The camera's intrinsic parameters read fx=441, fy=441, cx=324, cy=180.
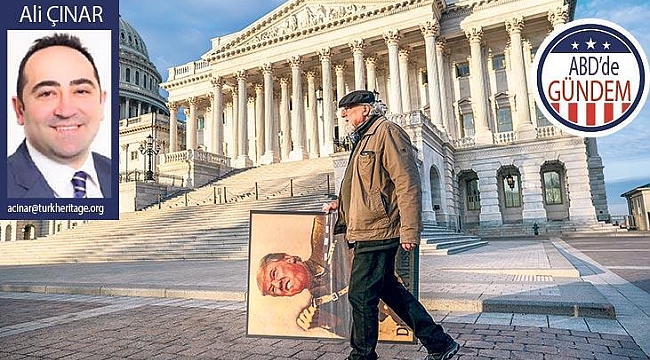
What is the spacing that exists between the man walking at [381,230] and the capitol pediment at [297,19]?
112ft

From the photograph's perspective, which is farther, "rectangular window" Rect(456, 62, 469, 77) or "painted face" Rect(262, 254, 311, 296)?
"rectangular window" Rect(456, 62, 469, 77)

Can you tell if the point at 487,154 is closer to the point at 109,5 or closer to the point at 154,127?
the point at 109,5

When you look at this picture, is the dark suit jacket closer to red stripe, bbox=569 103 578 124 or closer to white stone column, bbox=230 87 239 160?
red stripe, bbox=569 103 578 124

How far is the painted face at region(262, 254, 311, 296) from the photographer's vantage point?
175 inches

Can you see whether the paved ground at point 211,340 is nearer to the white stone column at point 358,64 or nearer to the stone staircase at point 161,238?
the stone staircase at point 161,238

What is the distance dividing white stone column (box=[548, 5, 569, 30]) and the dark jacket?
34.3 metres

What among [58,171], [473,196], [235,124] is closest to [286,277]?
[58,171]

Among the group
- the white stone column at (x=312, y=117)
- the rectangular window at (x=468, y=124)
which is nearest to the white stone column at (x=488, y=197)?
the rectangular window at (x=468, y=124)

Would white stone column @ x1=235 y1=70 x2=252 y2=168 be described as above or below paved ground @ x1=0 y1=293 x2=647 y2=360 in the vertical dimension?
above

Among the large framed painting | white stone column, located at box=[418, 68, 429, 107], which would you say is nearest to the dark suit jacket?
the large framed painting

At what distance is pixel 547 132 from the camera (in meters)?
32.2

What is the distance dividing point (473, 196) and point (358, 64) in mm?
13964

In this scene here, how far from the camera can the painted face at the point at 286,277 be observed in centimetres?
445

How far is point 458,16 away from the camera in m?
35.3
